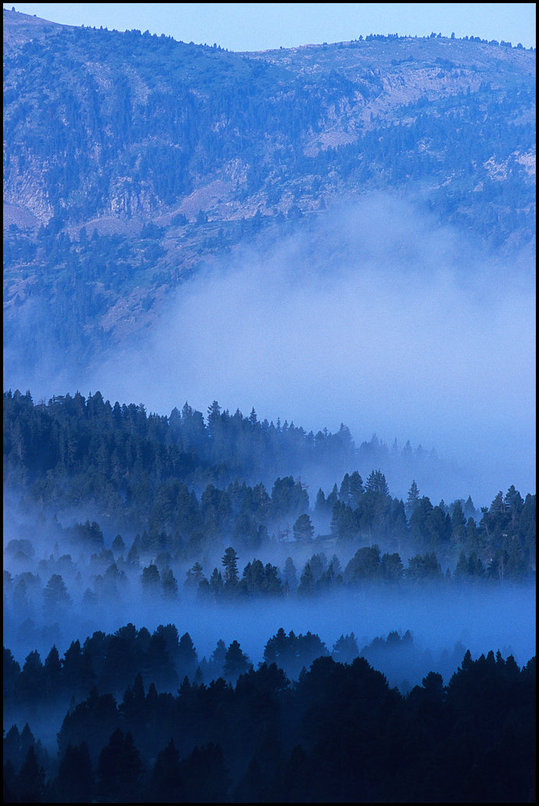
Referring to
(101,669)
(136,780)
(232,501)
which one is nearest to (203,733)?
(136,780)

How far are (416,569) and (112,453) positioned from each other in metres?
51.2

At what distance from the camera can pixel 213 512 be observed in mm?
152625

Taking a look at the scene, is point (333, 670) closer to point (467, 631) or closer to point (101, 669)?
point (101, 669)

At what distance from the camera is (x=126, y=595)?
12362cm

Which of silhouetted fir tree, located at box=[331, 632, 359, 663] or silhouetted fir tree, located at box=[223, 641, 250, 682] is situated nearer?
silhouetted fir tree, located at box=[223, 641, 250, 682]

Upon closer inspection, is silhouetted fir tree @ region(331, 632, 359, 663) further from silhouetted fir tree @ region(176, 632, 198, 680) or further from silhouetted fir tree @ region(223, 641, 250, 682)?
silhouetted fir tree @ region(176, 632, 198, 680)

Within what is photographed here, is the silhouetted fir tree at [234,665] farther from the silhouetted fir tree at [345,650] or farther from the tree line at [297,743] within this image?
the silhouetted fir tree at [345,650]

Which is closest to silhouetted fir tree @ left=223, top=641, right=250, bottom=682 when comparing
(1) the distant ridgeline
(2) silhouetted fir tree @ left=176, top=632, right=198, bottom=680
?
(2) silhouetted fir tree @ left=176, top=632, right=198, bottom=680

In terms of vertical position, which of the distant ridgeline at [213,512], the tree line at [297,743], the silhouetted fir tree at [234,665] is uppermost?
the distant ridgeline at [213,512]

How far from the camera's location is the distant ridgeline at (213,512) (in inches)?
5138

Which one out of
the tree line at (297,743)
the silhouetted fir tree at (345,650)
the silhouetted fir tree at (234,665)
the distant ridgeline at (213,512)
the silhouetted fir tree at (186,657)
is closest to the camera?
the tree line at (297,743)

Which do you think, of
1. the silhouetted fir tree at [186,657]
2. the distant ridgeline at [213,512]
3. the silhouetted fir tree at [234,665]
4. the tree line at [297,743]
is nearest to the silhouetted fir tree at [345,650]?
the silhouetted fir tree at [234,665]

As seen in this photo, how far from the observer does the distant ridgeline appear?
130 m

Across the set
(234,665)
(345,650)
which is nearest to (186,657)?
(234,665)
